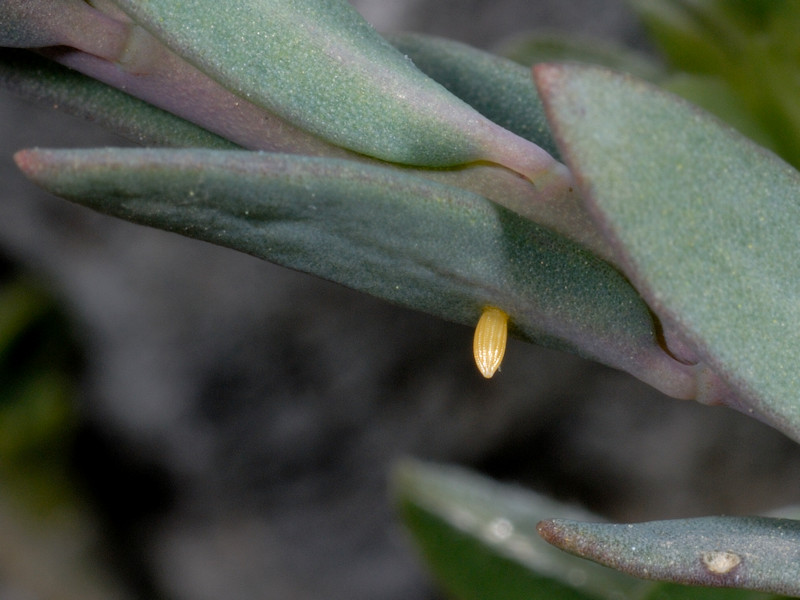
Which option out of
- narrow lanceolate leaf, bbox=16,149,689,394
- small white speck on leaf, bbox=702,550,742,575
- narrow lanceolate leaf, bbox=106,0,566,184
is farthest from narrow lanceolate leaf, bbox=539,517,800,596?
narrow lanceolate leaf, bbox=106,0,566,184

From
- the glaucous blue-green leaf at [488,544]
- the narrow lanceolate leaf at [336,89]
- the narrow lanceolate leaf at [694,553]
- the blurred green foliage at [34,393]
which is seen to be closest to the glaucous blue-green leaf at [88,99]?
the narrow lanceolate leaf at [336,89]

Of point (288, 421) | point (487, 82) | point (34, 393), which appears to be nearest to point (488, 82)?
point (487, 82)

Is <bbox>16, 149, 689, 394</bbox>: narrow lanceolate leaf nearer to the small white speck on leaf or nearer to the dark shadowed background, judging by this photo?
the small white speck on leaf

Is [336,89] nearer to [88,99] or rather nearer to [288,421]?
[88,99]

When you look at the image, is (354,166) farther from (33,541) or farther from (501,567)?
(33,541)

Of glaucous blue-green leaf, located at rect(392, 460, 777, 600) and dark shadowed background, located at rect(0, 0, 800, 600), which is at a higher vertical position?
glaucous blue-green leaf, located at rect(392, 460, 777, 600)

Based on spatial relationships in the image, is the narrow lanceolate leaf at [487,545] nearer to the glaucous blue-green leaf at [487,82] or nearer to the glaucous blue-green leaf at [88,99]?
the glaucous blue-green leaf at [487,82]
